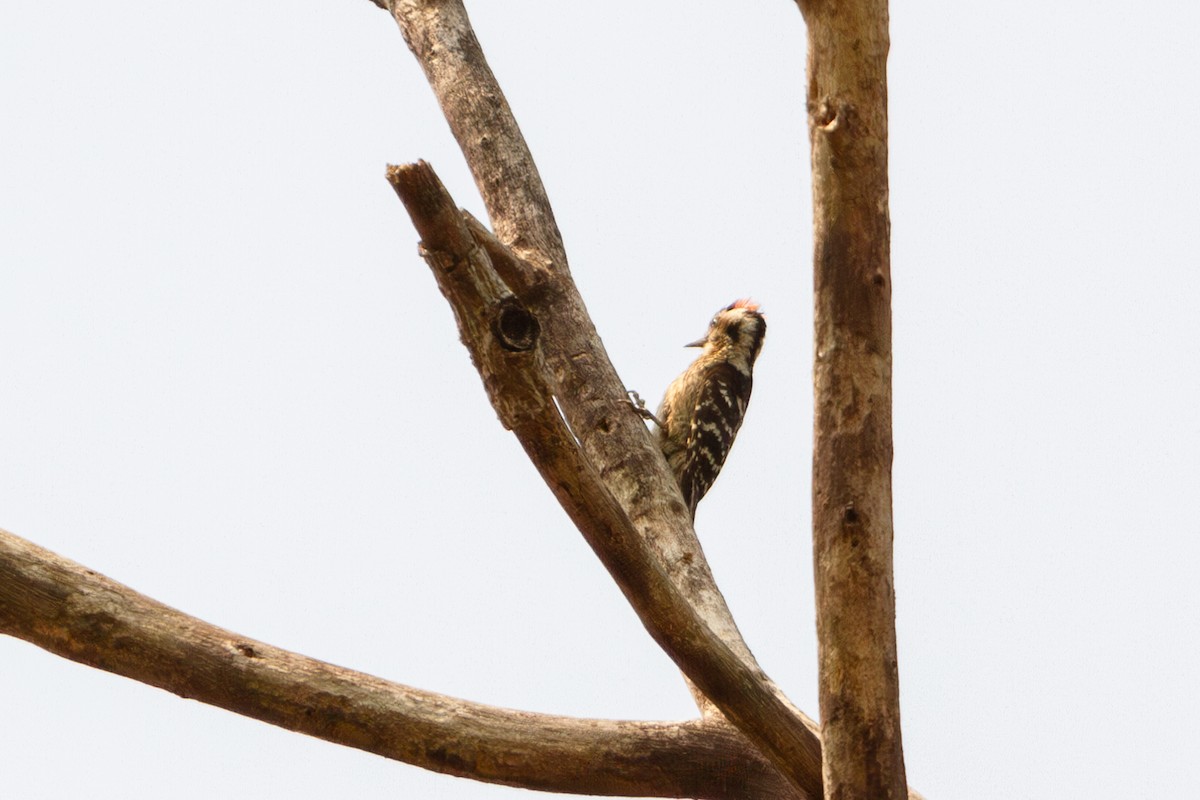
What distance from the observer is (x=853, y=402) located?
11.6 feet

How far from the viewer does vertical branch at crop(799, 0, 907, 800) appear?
11.3 feet

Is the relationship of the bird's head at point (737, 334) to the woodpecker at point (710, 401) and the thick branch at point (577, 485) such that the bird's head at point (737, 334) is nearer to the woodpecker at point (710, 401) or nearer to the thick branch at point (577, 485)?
the woodpecker at point (710, 401)

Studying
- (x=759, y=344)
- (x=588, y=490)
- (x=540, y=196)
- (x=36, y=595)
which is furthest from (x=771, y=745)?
(x=759, y=344)

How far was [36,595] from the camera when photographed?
353cm

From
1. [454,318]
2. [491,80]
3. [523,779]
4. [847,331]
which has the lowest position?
[523,779]

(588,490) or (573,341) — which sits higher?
(573,341)

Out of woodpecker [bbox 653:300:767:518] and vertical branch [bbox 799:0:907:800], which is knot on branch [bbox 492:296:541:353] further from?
woodpecker [bbox 653:300:767:518]

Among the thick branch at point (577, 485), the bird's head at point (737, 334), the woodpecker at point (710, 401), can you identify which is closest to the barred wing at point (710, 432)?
the woodpecker at point (710, 401)

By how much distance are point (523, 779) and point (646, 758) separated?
413mm

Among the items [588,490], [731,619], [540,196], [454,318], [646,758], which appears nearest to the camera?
[454,318]

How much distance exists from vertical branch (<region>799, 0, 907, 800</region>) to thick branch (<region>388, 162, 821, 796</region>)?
209 mm

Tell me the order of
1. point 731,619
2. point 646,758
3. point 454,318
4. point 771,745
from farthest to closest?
1. point 731,619
2. point 646,758
3. point 771,745
4. point 454,318

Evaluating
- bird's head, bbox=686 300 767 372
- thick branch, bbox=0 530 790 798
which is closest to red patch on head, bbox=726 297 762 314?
bird's head, bbox=686 300 767 372

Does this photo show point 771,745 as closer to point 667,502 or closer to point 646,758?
point 646,758
